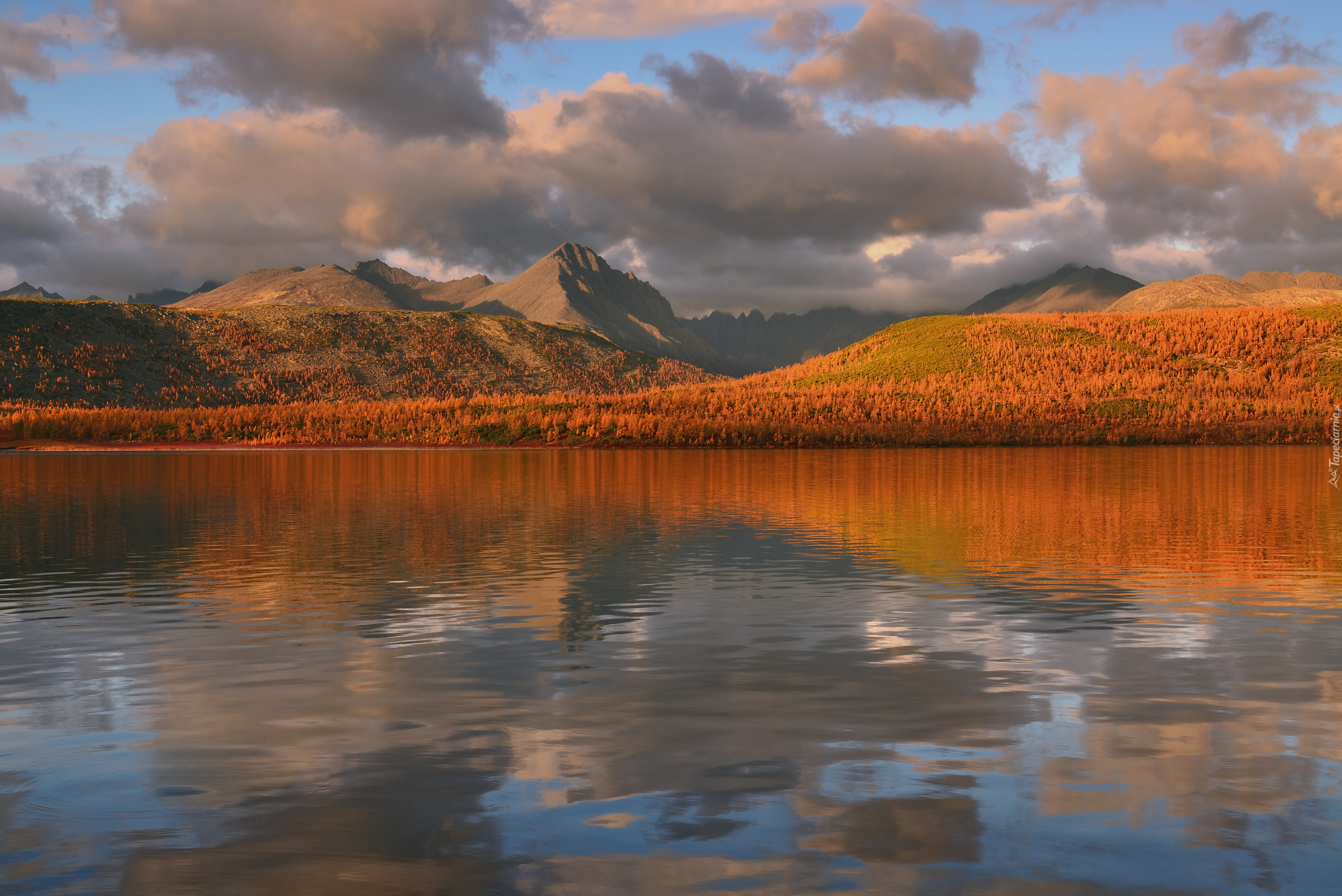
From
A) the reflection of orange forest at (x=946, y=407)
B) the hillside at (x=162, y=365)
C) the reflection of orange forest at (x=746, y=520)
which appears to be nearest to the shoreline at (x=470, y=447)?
the reflection of orange forest at (x=946, y=407)

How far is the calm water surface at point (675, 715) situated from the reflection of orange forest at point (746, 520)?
0.73ft

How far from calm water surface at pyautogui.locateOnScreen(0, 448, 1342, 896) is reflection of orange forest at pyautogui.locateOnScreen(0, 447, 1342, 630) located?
0.73ft

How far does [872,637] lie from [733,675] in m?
2.70

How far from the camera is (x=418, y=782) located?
8.24 metres

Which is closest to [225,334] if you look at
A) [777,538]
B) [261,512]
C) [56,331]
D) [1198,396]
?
[56,331]

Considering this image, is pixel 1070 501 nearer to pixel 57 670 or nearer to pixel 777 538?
pixel 777 538

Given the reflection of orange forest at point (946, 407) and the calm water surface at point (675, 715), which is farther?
the reflection of orange forest at point (946, 407)

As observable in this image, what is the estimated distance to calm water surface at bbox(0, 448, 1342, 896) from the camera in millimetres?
6926

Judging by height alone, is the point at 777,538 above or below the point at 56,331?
below

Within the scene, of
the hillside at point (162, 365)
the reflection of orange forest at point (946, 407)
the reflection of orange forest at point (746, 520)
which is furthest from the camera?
the hillside at point (162, 365)

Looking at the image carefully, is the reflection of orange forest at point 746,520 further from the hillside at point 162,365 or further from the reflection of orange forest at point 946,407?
the hillside at point 162,365

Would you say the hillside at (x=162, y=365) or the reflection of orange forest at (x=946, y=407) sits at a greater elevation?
the hillside at (x=162, y=365)

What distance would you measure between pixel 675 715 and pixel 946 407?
95180mm

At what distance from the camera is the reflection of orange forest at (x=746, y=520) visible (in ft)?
60.3
